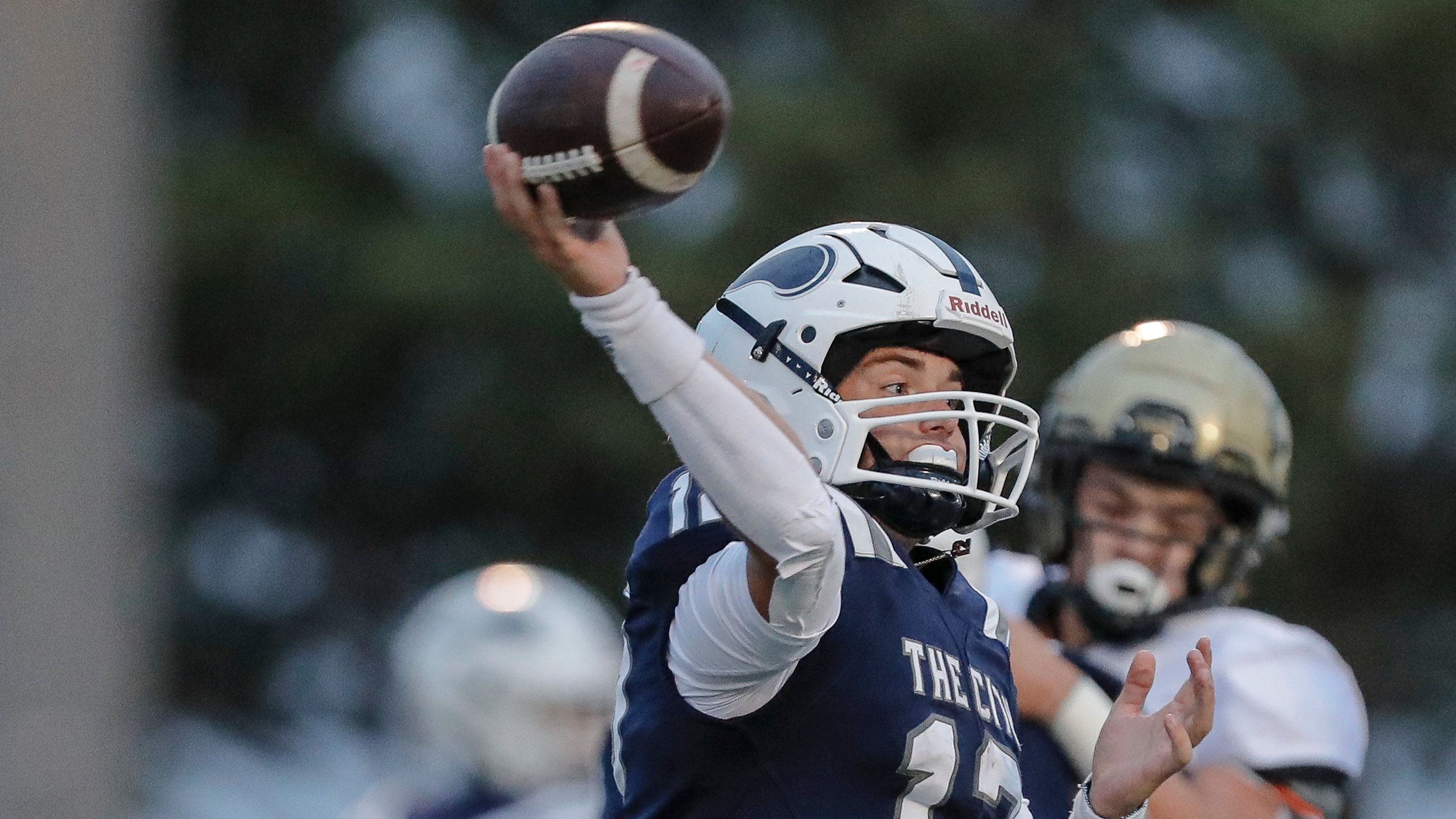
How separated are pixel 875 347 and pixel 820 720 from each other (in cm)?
66

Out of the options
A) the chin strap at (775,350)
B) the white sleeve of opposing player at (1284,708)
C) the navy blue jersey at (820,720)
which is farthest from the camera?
the white sleeve of opposing player at (1284,708)

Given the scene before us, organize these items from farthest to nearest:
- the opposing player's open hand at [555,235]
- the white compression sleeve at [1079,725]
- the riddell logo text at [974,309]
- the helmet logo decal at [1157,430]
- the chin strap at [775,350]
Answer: the helmet logo decal at [1157,430] < the white compression sleeve at [1079,725] < the riddell logo text at [974,309] < the chin strap at [775,350] < the opposing player's open hand at [555,235]

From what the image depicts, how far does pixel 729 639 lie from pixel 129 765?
6.08 feet

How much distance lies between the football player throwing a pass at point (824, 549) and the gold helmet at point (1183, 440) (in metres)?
1.18

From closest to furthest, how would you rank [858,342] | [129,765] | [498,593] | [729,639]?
[729,639] < [858,342] < [129,765] < [498,593]

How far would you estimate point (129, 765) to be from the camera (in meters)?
4.40

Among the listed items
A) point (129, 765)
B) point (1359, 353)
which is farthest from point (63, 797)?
point (1359, 353)

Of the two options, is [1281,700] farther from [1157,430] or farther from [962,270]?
[962,270]

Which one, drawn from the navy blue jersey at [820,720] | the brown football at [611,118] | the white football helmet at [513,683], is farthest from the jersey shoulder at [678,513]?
the white football helmet at [513,683]

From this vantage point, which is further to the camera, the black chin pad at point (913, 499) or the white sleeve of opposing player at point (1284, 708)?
the white sleeve of opposing player at point (1284, 708)

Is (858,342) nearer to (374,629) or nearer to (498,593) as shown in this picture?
(498,593)

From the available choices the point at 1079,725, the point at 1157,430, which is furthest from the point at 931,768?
the point at 1157,430

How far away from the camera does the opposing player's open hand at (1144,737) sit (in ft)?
11.0

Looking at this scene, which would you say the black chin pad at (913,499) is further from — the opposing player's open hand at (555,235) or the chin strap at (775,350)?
the opposing player's open hand at (555,235)
